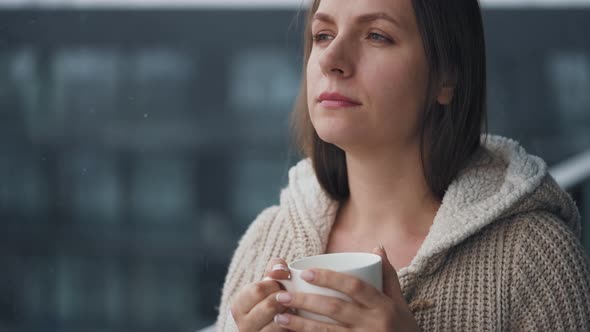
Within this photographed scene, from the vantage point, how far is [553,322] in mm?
1145

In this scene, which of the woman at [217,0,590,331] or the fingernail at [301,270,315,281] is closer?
the fingernail at [301,270,315,281]

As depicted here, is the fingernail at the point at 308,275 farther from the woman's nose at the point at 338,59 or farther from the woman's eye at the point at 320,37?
the woman's eye at the point at 320,37

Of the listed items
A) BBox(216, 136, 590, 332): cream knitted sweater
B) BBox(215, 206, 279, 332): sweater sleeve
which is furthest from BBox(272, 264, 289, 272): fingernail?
BBox(215, 206, 279, 332): sweater sleeve

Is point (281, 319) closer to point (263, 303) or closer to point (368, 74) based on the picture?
point (263, 303)

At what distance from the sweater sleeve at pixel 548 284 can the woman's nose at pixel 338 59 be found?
1.38ft

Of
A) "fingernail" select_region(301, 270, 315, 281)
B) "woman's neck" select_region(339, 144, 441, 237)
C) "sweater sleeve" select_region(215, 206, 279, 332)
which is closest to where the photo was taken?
"fingernail" select_region(301, 270, 315, 281)

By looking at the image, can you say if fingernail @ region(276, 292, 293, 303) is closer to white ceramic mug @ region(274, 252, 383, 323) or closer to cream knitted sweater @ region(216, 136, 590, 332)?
white ceramic mug @ region(274, 252, 383, 323)

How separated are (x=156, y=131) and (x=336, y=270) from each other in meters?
1.42

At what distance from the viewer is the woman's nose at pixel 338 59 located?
1.15 m

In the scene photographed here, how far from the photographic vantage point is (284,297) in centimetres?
93

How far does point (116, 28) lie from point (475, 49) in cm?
112

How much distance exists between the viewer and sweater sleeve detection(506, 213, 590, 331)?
1143 mm

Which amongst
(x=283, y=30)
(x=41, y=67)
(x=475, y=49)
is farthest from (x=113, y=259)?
(x=475, y=49)

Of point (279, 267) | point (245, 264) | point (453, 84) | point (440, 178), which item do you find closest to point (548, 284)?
point (440, 178)
